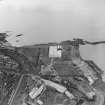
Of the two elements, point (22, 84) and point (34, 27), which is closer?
point (22, 84)

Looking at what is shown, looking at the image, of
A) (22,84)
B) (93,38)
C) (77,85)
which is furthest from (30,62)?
(93,38)

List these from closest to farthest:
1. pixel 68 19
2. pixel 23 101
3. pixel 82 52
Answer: pixel 23 101, pixel 82 52, pixel 68 19

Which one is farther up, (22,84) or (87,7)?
(87,7)

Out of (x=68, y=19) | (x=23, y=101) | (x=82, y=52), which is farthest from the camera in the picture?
(x=68, y=19)

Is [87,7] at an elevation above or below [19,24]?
above

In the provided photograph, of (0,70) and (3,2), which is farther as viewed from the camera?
(3,2)

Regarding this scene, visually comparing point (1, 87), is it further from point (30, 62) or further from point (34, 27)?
point (34, 27)

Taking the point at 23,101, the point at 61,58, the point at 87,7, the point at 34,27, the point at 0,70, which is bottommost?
the point at 23,101

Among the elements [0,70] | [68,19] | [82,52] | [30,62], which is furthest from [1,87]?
[68,19]

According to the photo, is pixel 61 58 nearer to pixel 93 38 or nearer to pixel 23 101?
pixel 93 38
